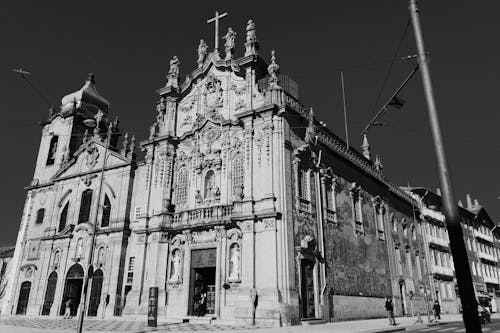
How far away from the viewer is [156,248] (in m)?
27.8

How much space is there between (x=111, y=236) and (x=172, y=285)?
8.72 metres

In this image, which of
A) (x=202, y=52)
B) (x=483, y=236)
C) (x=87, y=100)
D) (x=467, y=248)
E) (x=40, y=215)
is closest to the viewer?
(x=202, y=52)

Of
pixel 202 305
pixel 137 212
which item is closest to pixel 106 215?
pixel 137 212

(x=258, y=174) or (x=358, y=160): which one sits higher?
(x=358, y=160)

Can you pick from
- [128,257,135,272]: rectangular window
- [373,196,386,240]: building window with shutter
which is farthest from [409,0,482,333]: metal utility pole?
[373,196,386,240]: building window with shutter

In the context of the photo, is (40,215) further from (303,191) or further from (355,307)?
(355,307)

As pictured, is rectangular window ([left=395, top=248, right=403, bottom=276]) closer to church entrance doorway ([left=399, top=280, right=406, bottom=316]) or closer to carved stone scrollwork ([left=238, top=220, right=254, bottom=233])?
church entrance doorway ([left=399, top=280, right=406, bottom=316])

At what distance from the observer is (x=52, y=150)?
41.9 metres

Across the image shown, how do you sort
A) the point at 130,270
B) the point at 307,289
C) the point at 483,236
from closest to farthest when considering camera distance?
1. the point at 307,289
2. the point at 130,270
3. the point at 483,236

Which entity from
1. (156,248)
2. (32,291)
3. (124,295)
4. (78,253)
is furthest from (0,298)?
(156,248)

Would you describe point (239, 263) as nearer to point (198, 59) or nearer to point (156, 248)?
point (156, 248)

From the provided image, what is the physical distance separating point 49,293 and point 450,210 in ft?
117

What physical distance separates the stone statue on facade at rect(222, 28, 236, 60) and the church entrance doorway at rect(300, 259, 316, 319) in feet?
53.0

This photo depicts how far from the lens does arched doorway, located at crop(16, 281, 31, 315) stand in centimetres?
3509
